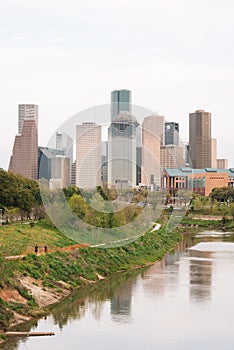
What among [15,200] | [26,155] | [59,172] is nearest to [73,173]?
[59,172]

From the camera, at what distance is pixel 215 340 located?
16.9 metres

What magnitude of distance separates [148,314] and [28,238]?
999cm

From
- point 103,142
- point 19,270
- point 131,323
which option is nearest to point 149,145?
point 103,142

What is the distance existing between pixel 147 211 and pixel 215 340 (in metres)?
22.5

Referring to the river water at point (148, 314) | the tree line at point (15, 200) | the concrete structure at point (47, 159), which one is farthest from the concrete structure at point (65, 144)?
the tree line at point (15, 200)

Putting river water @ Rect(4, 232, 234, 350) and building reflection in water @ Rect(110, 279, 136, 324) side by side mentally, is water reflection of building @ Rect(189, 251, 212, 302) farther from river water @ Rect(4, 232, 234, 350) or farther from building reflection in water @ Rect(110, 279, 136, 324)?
building reflection in water @ Rect(110, 279, 136, 324)

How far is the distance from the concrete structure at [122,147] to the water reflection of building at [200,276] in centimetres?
526

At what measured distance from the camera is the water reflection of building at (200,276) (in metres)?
22.6

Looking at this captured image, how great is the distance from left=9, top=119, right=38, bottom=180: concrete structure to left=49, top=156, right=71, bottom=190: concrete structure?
37.4 meters

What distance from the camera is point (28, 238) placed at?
2836cm

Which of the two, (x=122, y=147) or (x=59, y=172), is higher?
(x=122, y=147)

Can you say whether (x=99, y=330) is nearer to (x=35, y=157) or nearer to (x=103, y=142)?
(x=103, y=142)

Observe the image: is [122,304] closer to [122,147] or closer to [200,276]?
[200,276]

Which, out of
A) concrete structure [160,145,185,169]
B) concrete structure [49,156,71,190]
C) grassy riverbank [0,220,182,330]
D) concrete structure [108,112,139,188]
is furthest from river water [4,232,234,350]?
concrete structure [160,145,185,169]
